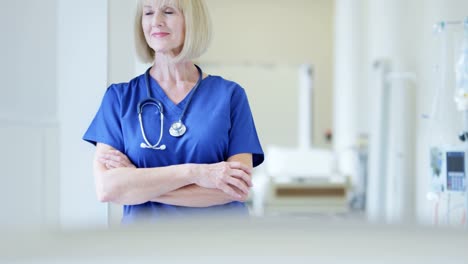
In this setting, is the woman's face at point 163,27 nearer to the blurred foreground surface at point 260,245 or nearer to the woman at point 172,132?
the woman at point 172,132

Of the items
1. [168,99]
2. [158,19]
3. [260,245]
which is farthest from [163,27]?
[260,245]

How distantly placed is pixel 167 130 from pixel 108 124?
9cm

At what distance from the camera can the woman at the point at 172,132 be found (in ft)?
2.88

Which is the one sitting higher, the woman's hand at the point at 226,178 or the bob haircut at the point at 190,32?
the bob haircut at the point at 190,32

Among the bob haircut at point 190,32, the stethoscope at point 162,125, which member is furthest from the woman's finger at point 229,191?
the bob haircut at point 190,32

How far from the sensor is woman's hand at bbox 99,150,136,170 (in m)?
0.90

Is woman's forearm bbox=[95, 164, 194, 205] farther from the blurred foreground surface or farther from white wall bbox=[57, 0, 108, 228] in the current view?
the blurred foreground surface

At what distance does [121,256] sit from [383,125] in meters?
3.76

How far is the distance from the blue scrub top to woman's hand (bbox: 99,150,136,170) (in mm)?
12

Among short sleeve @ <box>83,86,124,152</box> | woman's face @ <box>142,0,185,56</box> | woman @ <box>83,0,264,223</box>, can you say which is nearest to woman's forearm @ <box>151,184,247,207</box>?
woman @ <box>83,0,264,223</box>

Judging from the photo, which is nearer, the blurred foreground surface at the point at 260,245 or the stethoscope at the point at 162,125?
the blurred foreground surface at the point at 260,245

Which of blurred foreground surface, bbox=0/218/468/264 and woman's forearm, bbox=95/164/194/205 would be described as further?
woman's forearm, bbox=95/164/194/205

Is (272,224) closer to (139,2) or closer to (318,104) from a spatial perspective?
(139,2)

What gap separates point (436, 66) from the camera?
1671mm
